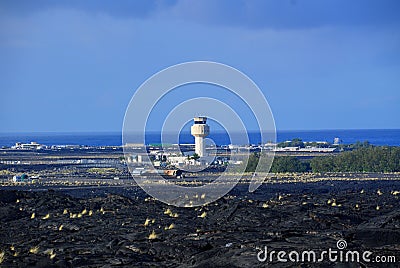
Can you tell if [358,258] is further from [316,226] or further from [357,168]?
[357,168]

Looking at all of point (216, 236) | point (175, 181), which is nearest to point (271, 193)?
point (175, 181)

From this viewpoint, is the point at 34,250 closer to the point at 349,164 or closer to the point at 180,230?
the point at 180,230

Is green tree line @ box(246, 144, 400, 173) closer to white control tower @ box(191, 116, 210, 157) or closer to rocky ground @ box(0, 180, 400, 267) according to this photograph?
white control tower @ box(191, 116, 210, 157)

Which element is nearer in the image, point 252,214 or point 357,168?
point 252,214

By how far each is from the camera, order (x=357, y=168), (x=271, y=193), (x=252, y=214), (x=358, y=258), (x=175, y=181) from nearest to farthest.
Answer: (x=358, y=258)
(x=252, y=214)
(x=271, y=193)
(x=175, y=181)
(x=357, y=168)

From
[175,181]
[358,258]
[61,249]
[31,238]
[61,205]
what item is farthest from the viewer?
[175,181]

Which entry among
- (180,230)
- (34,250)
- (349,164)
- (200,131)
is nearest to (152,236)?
(180,230)

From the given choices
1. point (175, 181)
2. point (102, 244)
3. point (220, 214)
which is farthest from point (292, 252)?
point (175, 181)

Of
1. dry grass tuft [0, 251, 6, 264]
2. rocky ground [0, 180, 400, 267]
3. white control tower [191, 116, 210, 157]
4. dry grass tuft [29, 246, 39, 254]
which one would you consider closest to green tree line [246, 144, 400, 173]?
white control tower [191, 116, 210, 157]

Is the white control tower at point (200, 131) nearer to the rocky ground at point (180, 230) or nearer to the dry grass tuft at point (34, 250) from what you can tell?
the rocky ground at point (180, 230)
